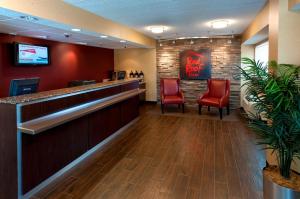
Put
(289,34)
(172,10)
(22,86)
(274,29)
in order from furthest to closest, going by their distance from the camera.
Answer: (172,10)
(22,86)
(274,29)
(289,34)

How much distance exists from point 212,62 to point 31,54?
537cm

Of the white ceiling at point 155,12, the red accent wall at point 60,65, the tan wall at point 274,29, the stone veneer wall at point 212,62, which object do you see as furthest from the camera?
the stone veneer wall at point 212,62

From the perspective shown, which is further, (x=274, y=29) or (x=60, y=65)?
(x=60, y=65)

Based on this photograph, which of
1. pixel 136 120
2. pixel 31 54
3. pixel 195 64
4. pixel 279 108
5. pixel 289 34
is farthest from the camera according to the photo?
pixel 195 64

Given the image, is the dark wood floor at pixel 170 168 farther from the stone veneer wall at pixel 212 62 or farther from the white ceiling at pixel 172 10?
the stone veneer wall at pixel 212 62

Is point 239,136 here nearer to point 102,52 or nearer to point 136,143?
point 136,143

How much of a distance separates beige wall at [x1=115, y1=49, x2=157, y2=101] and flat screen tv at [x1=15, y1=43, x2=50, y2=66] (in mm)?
3373

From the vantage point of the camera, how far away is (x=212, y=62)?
7.16 metres

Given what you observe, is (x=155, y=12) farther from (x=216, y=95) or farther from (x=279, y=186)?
(x=216, y=95)

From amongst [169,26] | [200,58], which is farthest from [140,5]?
[200,58]

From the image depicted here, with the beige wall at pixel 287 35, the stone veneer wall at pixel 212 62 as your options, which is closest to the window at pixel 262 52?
the stone veneer wall at pixel 212 62

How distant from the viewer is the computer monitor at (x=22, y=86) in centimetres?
287

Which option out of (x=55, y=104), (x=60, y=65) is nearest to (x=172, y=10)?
(x=55, y=104)

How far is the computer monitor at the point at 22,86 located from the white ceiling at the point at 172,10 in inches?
53.1
